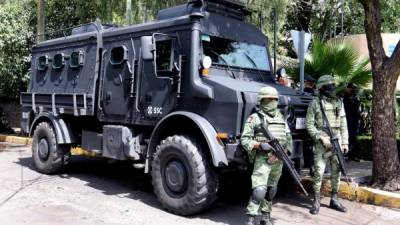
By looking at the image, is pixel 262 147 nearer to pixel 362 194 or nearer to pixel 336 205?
pixel 336 205

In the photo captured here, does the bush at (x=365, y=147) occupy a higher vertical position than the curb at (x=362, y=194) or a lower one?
higher

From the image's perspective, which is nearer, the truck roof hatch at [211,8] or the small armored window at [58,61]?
the truck roof hatch at [211,8]

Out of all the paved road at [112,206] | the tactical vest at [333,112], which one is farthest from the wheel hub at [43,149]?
the tactical vest at [333,112]

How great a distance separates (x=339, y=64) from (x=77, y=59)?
5.20 m

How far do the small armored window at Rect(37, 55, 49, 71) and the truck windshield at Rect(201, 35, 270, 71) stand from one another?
415cm

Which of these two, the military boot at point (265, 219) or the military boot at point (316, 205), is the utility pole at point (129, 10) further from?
the military boot at point (265, 219)

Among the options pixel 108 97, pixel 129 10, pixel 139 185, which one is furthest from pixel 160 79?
pixel 129 10

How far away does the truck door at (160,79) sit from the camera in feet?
22.0

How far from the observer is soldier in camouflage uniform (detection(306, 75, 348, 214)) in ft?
20.8

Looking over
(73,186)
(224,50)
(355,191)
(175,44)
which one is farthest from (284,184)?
(73,186)

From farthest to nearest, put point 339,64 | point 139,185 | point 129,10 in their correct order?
point 129,10 → point 339,64 → point 139,185

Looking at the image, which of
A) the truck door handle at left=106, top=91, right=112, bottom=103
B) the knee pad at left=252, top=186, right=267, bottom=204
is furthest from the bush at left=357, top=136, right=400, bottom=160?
the knee pad at left=252, top=186, right=267, bottom=204

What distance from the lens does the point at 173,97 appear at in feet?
22.0

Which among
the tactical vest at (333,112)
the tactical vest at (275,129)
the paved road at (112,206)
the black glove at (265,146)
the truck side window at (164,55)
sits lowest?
the paved road at (112,206)
